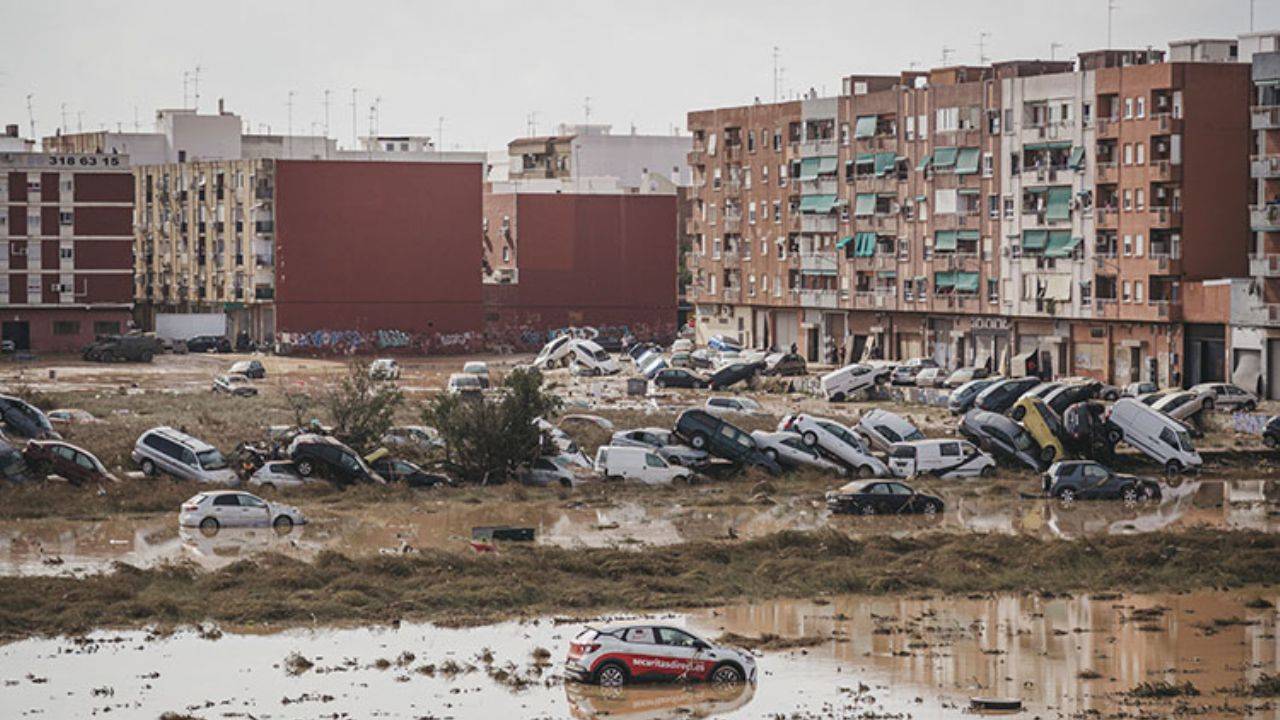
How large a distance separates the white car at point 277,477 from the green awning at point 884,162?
1989 inches

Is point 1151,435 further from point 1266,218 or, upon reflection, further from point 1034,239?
point 1034,239

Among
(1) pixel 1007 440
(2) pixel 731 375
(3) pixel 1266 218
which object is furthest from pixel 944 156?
(1) pixel 1007 440

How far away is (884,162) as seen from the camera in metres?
93.6

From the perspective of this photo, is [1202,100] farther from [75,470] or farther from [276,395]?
[75,470]

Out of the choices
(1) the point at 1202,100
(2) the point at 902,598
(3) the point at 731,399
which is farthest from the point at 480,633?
(1) the point at 1202,100

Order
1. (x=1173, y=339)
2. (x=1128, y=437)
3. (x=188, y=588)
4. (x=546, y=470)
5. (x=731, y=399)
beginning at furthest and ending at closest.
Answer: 1. (x=1173, y=339)
2. (x=731, y=399)
3. (x=1128, y=437)
4. (x=546, y=470)
5. (x=188, y=588)

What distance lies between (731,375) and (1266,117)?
891 inches

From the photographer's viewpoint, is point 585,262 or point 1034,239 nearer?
point 1034,239

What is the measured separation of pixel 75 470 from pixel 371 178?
6016 centimetres

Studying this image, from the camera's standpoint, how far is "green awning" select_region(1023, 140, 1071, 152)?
82938 mm

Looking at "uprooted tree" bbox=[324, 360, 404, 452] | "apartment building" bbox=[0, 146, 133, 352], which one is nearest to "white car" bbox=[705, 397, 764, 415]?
"uprooted tree" bbox=[324, 360, 404, 452]

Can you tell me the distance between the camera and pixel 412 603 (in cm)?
3431

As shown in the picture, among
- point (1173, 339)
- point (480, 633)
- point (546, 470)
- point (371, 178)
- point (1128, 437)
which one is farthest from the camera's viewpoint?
point (371, 178)

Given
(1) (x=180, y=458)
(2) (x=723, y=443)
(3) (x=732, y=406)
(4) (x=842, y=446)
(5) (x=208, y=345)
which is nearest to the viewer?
(1) (x=180, y=458)
